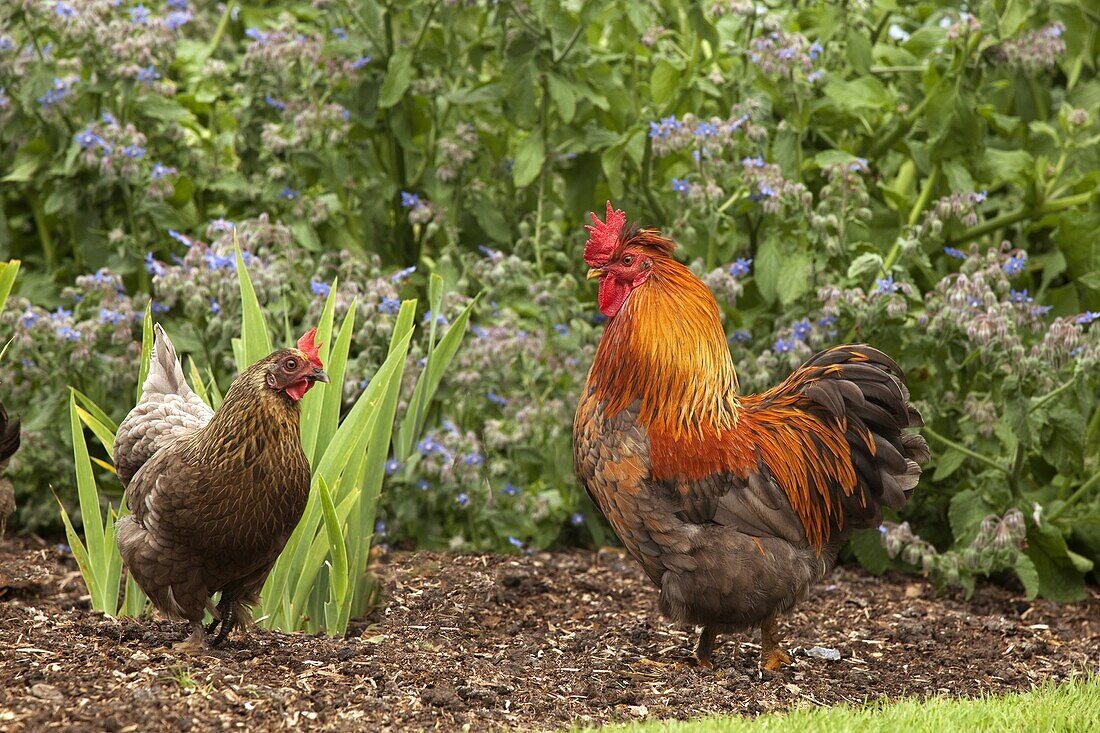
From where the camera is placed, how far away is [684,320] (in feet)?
15.5

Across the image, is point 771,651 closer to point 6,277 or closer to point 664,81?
point 664,81

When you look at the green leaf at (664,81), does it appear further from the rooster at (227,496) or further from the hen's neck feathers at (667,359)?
the rooster at (227,496)

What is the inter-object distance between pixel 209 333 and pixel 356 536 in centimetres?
145

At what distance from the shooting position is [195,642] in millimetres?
4434

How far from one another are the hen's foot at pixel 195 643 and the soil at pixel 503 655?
5 centimetres

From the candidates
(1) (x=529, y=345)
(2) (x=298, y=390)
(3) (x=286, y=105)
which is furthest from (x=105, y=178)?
(2) (x=298, y=390)

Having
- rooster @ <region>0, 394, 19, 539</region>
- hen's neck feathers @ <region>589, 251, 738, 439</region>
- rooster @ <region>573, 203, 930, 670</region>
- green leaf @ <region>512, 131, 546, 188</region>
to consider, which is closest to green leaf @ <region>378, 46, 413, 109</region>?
green leaf @ <region>512, 131, 546, 188</region>

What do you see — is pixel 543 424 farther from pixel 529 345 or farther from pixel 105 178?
pixel 105 178

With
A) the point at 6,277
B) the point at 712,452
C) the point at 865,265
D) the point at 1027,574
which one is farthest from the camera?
the point at 1027,574

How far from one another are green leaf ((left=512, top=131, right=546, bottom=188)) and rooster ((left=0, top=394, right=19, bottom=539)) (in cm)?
265

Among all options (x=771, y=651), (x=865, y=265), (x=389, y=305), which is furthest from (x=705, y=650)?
(x=389, y=305)

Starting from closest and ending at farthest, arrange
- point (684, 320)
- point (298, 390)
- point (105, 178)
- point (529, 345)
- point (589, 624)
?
point (298, 390), point (684, 320), point (589, 624), point (529, 345), point (105, 178)

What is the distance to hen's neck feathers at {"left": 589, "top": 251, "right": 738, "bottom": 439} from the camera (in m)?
4.68

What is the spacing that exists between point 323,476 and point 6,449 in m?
1.65
